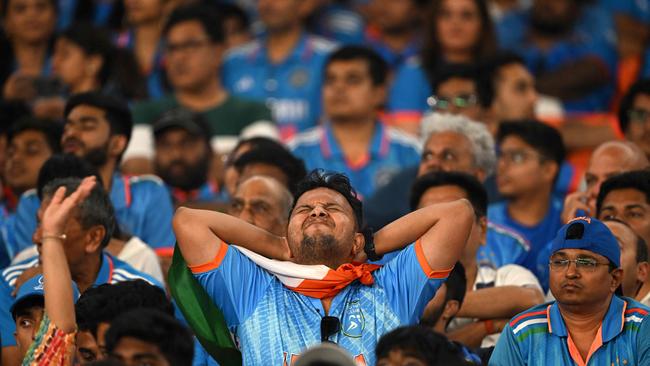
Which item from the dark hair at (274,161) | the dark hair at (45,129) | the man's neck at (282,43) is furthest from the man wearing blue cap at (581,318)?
the man's neck at (282,43)

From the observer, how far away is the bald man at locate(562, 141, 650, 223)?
27.8 feet

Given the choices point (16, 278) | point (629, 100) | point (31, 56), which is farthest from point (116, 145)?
point (629, 100)

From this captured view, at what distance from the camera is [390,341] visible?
234 inches

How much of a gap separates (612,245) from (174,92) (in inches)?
221

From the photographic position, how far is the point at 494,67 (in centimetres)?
1087

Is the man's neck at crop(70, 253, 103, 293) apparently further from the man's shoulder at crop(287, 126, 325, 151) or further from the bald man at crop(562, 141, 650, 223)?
the man's shoulder at crop(287, 126, 325, 151)

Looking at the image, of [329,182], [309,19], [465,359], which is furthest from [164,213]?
[309,19]

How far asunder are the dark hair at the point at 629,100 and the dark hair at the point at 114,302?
4445 mm

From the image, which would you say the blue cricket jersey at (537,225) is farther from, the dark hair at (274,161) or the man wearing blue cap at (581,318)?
the man wearing blue cap at (581,318)

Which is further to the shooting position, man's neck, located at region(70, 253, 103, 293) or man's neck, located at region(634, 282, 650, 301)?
man's neck, located at region(634, 282, 650, 301)

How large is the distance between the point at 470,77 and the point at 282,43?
2.20 m

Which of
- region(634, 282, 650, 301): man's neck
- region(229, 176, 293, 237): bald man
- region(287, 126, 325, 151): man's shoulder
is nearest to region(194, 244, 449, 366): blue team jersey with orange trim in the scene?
region(229, 176, 293, 237): bald man

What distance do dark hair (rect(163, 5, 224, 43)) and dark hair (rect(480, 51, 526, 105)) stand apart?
2.18 meters

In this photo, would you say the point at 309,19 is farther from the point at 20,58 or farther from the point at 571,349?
the point at 571,349
